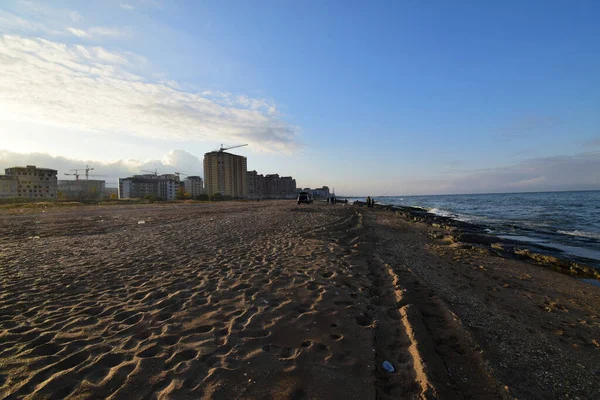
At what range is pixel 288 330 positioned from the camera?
4.08 metres

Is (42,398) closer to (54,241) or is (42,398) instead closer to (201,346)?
(201,346)

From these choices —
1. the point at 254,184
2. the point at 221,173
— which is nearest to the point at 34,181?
the point at 221,173

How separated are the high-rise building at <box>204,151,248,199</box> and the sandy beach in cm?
13292

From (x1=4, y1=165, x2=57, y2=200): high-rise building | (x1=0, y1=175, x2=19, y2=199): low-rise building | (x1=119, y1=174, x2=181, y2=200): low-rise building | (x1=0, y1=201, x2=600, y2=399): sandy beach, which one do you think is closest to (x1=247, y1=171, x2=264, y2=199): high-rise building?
(x1=119, y1=174, x2=181, y2=200): low-rise building

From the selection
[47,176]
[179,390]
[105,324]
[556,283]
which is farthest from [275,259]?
[47,176]

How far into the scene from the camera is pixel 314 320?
14.4ft

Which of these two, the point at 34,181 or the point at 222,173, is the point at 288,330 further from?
the point at 34,181

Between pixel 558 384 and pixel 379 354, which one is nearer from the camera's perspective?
pixel 558 384

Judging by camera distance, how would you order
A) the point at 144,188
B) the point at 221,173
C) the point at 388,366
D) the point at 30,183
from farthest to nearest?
the point at 144,188
the point at 221,173
the point at 30,183
the point at 388,366

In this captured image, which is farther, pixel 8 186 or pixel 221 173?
pixel 221 173

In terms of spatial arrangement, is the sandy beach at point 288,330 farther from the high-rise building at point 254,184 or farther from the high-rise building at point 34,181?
the high-rise building at point 254,184

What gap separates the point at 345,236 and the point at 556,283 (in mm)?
7822

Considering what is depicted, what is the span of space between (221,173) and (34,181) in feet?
268

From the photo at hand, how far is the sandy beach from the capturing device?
298 centimetres
